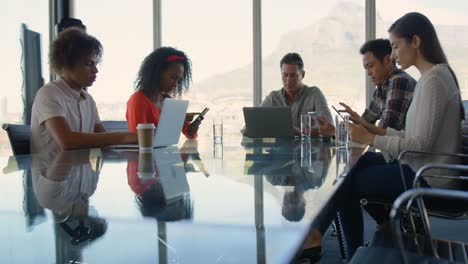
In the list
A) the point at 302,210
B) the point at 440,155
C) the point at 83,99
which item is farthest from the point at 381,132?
the point at 302,210

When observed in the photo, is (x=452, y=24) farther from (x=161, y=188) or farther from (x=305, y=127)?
(x=161, y=188)

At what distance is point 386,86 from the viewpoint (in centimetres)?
310

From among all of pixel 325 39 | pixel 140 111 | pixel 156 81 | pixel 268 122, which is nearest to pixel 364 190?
pixel 268 122

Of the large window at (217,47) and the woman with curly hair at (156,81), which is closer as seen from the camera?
the woman with curly hair at (156,81)

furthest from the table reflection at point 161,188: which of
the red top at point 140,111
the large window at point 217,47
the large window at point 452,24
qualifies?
the large window at point 452,24

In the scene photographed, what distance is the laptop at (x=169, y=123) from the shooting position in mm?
2170

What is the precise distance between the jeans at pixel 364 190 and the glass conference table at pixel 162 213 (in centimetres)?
76

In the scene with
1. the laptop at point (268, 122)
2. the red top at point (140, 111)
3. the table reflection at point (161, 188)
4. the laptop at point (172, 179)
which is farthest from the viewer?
the laptop at point (268, 122)

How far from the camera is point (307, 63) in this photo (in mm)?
5141

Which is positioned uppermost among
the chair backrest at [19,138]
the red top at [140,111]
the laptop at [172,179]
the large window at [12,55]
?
the large window at [12,55]

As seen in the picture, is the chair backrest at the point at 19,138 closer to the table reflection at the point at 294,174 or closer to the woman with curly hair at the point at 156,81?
the woman with curly hair at the point at 156,81

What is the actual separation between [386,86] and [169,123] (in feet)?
5.24

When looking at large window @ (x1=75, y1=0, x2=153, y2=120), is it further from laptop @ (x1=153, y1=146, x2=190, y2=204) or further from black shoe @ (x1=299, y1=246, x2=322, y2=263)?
black shoe @ (x1=299, y1=246, x2=322, y2=263)

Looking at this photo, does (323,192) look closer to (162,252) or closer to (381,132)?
(162,252)
